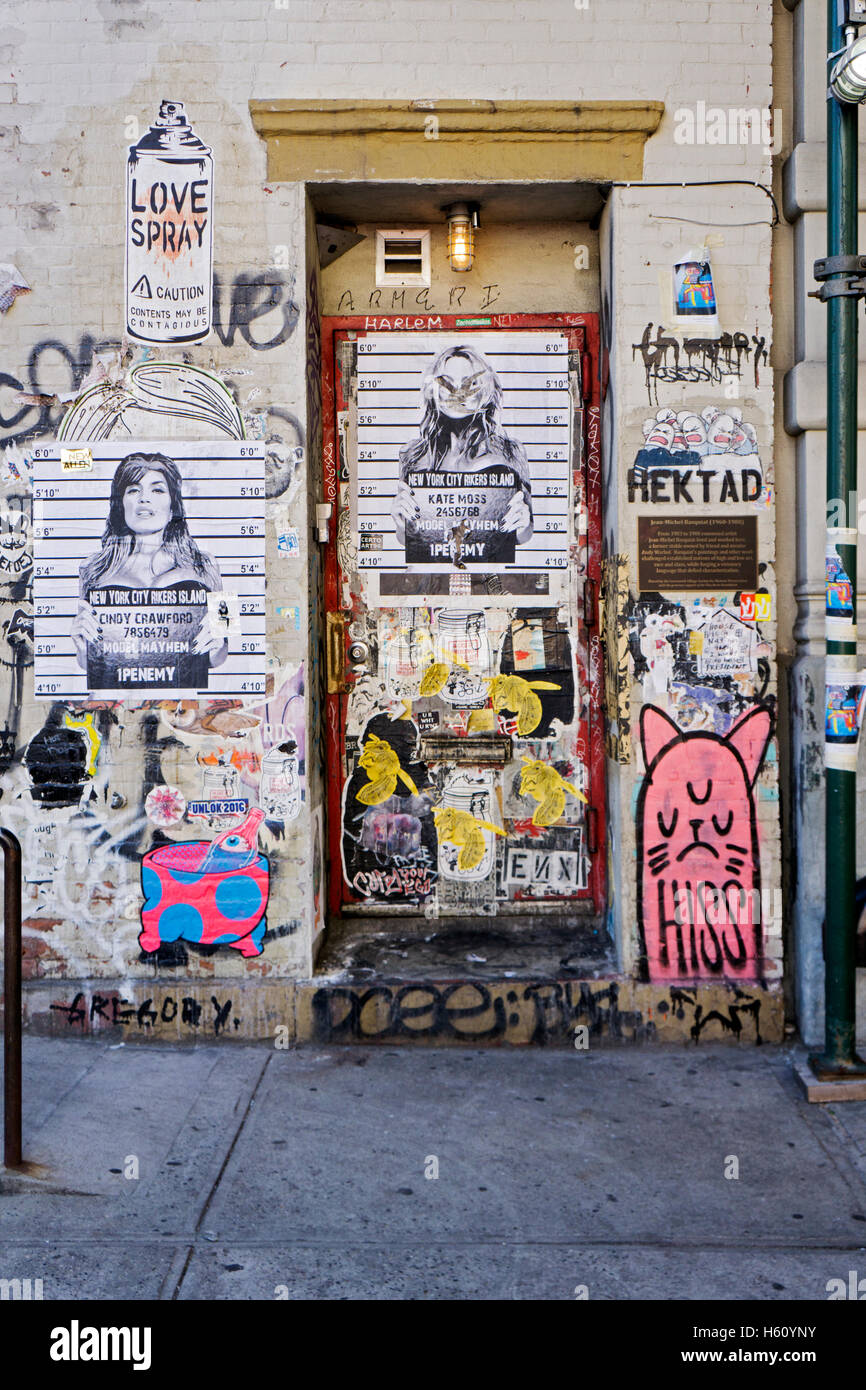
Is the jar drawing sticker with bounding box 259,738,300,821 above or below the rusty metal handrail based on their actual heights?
above

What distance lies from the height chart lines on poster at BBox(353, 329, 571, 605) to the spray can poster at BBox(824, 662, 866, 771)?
1578mm

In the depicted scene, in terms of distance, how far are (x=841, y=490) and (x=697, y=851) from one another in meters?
1.71

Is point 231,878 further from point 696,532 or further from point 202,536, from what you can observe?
point 696,532

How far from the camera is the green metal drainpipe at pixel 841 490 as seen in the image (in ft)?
14.7

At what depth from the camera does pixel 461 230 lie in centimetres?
536

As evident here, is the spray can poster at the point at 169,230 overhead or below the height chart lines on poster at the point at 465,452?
overhead

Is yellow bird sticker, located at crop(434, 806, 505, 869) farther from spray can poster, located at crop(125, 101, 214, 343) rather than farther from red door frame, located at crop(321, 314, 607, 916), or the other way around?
spray can poster, located at crop(125, 101, 214, 343)

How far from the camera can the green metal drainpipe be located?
14.7 feet

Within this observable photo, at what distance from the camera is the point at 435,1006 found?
5012 mm

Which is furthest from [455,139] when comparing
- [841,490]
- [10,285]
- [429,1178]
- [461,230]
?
[429,1178]

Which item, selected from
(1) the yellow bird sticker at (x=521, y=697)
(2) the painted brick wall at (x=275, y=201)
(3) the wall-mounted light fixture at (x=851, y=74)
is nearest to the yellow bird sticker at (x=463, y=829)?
(1) the yellow bird sticker at (x=521, y=697)

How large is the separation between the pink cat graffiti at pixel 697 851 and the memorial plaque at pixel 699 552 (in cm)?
63

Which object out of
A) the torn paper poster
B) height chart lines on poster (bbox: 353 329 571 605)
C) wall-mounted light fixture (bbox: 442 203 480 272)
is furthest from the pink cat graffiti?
the torn paper poster

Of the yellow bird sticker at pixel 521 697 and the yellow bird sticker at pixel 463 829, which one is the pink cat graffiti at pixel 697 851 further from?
the yellow bird sticker at pixel 463 829
